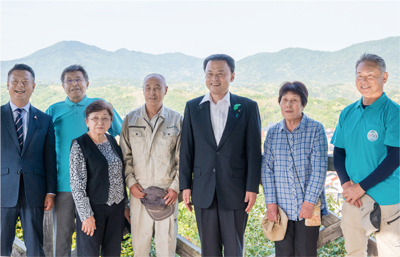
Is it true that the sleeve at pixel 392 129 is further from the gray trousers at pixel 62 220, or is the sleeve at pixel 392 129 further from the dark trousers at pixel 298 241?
the gray trousers at pixel 62 220

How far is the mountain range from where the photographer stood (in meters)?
23.5

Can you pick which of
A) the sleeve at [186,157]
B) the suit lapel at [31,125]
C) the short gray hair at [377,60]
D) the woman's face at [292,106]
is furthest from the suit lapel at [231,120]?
the suit lapel at [31,125]

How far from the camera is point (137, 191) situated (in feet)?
8.39

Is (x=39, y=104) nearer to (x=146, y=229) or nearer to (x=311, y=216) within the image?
(x=146, y=229)

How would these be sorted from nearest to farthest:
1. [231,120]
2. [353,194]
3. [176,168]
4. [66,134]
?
[353,194] < [231,120] < [176,168] < [66,134]

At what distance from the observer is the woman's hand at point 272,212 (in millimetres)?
2332

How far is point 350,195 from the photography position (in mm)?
2229

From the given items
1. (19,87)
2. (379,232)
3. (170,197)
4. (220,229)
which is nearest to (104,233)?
(170,197)

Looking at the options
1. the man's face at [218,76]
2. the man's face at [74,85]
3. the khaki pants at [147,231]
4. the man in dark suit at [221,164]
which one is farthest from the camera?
the man's face at [74,85]

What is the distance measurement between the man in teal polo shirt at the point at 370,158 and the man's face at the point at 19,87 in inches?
106

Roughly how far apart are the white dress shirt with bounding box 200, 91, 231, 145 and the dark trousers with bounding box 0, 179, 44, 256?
65.9 inches

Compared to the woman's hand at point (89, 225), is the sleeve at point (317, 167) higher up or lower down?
higher up

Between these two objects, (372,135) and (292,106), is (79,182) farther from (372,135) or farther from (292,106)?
(372,135)

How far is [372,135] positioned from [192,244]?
Answer: 71.1 inches
